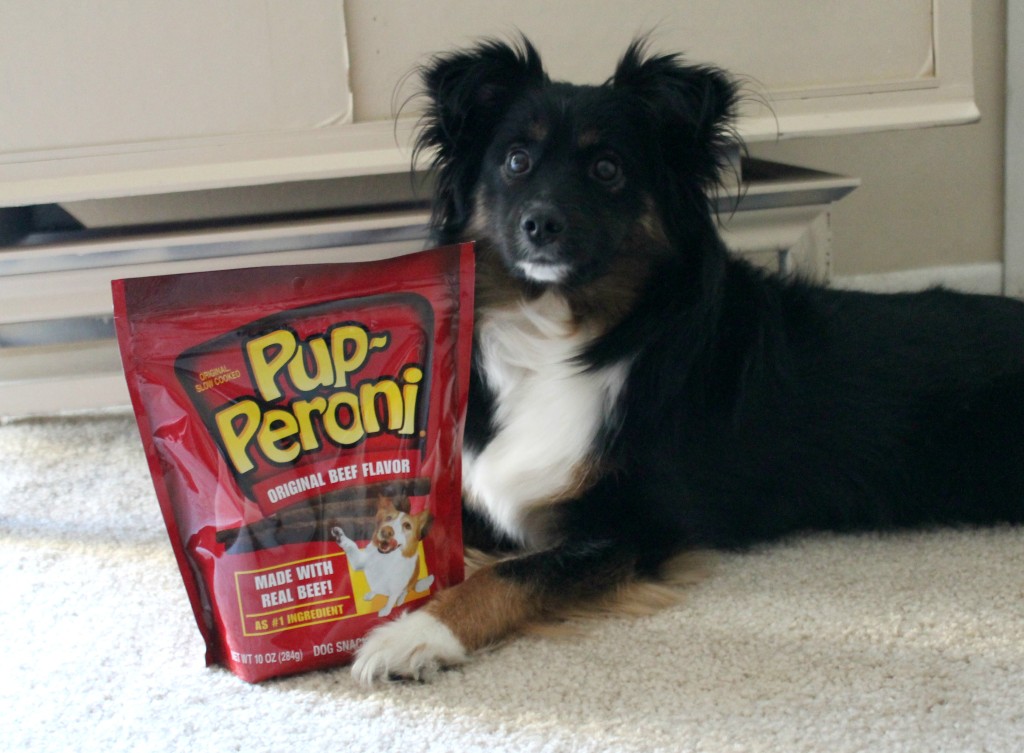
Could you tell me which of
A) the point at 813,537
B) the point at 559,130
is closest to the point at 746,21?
the point at 559,130

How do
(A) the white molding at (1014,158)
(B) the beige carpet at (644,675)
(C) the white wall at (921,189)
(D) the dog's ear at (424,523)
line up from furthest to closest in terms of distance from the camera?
(C) the white wall at (921,189) < (A) the white molding at (1014,158) < (D) the dog's ear at (424,523) < (B) the beige carpet at (644,675)

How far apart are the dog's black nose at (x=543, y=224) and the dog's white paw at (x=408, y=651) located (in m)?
0.61

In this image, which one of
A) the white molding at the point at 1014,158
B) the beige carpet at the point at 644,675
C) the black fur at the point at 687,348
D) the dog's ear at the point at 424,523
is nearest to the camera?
the beige carpet at the point at 644,675

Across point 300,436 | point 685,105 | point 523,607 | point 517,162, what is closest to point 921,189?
point 685,105

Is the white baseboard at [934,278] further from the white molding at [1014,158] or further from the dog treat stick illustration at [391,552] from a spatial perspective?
the dog treat stick illustration at [391,552]

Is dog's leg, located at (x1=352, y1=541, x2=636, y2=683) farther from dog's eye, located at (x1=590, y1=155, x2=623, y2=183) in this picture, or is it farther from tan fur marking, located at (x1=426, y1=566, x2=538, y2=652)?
dog's eye, located at (x1=590, y1=155, x2=623, y2=183)

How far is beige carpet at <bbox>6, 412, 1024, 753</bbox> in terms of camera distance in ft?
4.03

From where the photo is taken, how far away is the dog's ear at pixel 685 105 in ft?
5.14

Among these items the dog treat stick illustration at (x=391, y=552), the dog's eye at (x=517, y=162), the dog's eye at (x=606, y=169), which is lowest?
the dog treat stick illustration at (x=391, y=552)

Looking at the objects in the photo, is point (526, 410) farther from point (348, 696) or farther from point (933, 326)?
point (933, 326)

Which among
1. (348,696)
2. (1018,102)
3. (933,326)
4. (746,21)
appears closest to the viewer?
(348,696)

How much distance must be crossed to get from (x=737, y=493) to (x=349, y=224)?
986mm

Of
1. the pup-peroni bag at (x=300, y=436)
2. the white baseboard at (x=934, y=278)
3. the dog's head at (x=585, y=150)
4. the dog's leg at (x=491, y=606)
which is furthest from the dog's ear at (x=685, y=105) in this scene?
the white baseboard at (x=934, y=278)

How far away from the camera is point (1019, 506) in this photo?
1.81 metres
